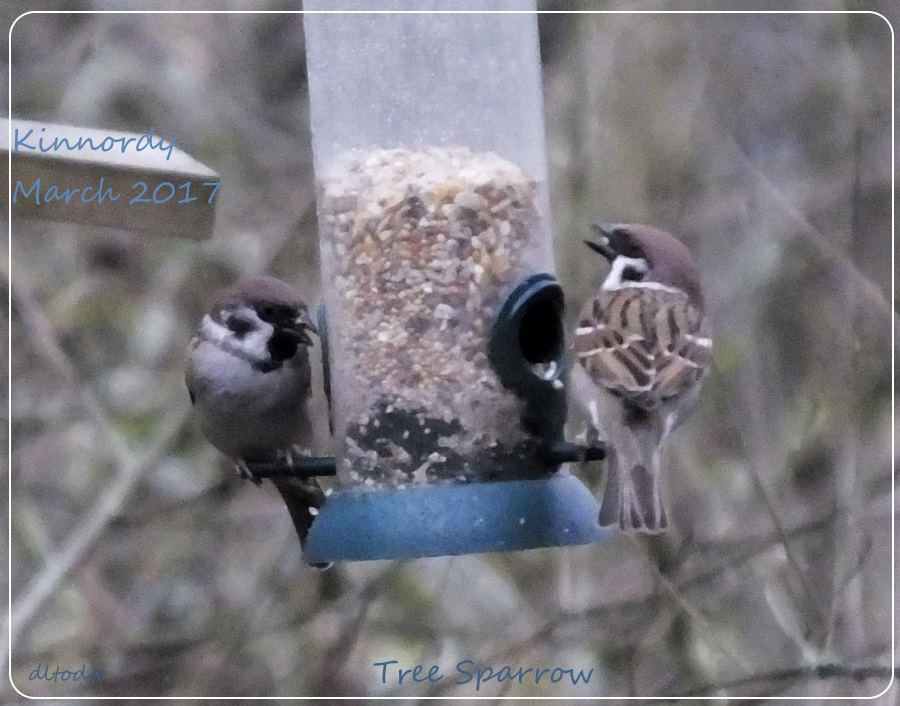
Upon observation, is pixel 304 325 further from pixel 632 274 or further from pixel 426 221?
pixel 632 274

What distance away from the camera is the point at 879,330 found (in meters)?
2.06

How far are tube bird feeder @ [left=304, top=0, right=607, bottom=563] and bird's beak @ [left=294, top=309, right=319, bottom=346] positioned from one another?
0.10 m

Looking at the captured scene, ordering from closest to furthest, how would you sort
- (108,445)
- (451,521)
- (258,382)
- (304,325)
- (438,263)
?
1. (451,521)
2. (438,263)
3. (304,325)
4. (258,382)
5. (108,445)

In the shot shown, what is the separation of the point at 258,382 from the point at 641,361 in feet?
1.85

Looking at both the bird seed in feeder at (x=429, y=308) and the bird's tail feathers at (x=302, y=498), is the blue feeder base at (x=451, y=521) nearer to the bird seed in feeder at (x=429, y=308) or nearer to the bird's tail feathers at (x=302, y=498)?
the bird seed in feeder at (x=429, y=308)

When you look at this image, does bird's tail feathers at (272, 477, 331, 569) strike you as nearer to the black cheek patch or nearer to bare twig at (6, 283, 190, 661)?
the black cheek patch

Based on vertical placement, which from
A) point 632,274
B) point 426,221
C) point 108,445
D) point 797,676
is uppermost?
point 426,221

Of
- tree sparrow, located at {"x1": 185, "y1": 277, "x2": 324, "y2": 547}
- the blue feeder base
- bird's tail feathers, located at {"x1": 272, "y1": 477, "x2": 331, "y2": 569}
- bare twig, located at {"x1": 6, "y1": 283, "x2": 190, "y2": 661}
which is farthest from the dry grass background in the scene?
the blue feeder base

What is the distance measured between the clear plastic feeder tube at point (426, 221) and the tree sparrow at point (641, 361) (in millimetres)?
107

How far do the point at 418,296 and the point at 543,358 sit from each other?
0.59 ft

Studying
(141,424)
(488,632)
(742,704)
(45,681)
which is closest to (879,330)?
(742,704)

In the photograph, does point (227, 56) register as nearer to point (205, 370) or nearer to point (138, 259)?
point (138, 259)

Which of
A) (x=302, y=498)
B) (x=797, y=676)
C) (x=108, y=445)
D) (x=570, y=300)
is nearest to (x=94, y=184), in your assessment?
(x=302, y=498)

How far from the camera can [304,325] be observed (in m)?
1.84
